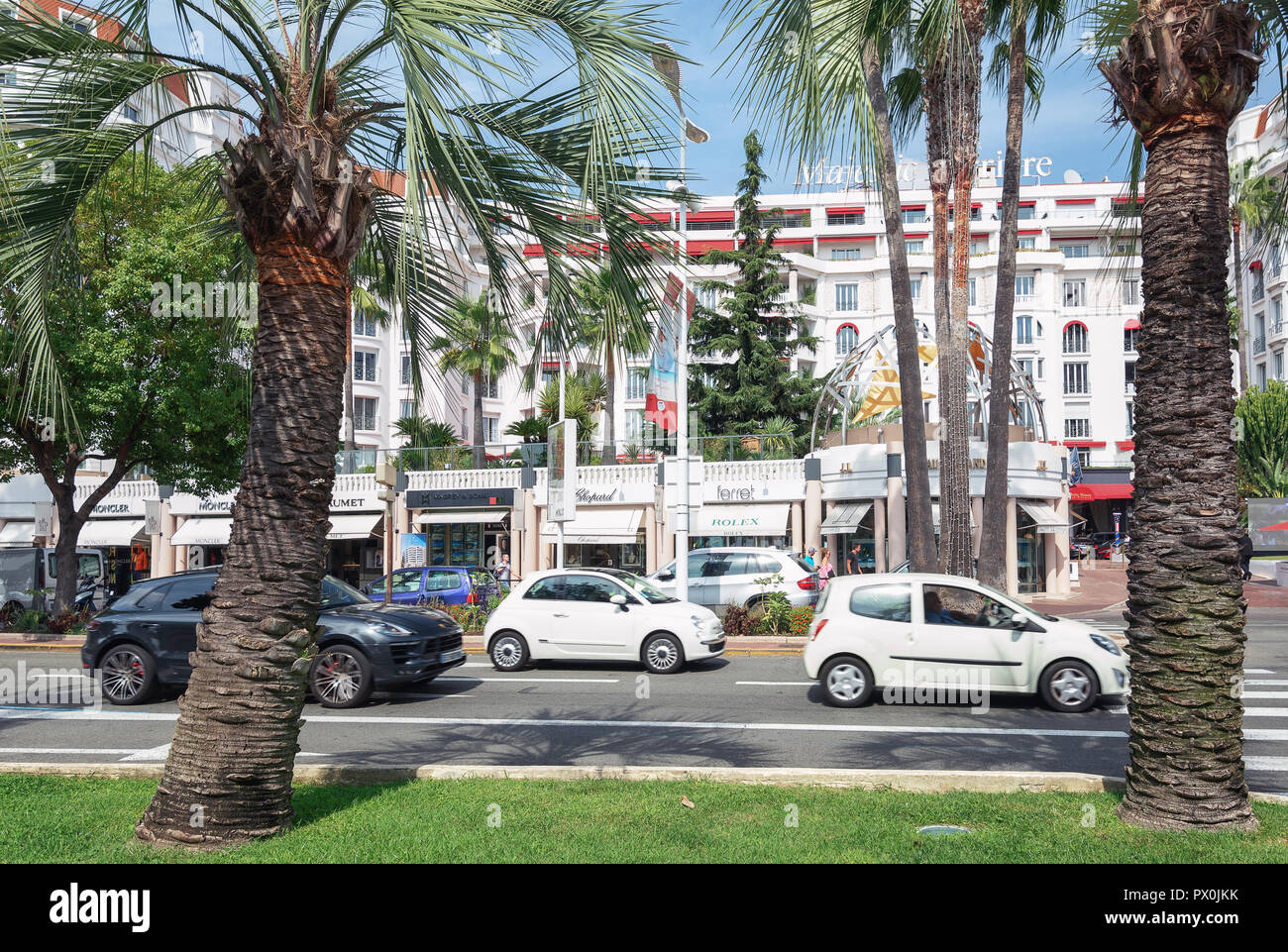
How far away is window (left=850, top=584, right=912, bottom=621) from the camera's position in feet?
37.4

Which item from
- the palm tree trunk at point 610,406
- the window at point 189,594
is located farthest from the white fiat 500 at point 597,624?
the window at point 189,594

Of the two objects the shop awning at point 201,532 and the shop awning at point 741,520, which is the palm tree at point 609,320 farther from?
the shop awning at point 201,532

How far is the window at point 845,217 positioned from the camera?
68312 millimetres

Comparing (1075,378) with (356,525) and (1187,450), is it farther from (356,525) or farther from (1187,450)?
(1187,450)

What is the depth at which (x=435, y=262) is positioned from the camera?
7340mm

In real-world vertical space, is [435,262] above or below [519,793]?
above

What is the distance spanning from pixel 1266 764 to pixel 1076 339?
2439 inches

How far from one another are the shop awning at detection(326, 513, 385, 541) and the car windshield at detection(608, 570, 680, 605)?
2190cm

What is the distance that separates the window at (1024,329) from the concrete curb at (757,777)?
198 feet

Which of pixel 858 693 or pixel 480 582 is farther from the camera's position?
pixel 480 582

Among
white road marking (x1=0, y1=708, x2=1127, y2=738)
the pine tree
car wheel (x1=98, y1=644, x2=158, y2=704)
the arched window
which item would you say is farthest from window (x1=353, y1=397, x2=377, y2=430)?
the arched window
